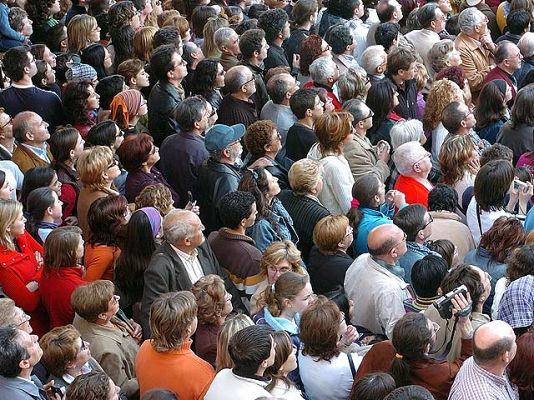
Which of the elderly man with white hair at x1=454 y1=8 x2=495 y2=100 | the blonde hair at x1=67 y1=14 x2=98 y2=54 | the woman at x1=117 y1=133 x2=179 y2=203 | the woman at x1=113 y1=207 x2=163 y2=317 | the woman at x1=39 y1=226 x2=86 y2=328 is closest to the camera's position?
the woman at x1=39 y1=226 x2=86 y2=328

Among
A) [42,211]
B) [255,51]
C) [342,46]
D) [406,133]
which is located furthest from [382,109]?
[42,211]

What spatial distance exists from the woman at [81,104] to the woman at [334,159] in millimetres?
1898

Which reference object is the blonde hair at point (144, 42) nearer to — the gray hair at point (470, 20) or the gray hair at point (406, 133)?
→ the gray hair at point (406, 133)

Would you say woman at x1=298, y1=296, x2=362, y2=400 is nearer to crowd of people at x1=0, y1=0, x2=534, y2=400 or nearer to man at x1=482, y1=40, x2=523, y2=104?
crowd of people at x1=0, y1=0, x2=534, y2=400

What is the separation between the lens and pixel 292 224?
713cm

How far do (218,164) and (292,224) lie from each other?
0.72m

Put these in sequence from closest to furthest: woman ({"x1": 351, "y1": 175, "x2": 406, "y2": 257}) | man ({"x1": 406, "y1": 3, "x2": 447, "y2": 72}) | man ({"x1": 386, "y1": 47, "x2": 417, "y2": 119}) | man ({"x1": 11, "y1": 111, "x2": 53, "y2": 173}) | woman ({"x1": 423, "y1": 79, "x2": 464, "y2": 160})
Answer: woman ({"x1": 351, "y1": 175, "x2": 406, "y2": 257}) → man ({"x1": 11, "y1": 111, "x2": 53, "y2": 173}) → woman ({"x1": 423, "y1": 79, "x2": 464, "y2": 160}) → man ({"x1": 386, "y1": 47, "x2": 417, "y2": 119}) → man ({"x1": 406, "y1": 3, "x2": 447, "y2": 72})

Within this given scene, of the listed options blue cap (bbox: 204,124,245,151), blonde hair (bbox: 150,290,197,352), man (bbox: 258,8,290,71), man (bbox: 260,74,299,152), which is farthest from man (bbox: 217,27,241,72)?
blonde hair (bbox: 150,290,197,352)

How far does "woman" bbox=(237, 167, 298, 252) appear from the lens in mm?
6938

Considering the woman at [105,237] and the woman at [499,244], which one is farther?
the woman at [105,237]

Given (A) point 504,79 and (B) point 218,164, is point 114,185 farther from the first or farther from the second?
(A) point 504,79

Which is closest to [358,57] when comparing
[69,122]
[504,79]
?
[504,79]

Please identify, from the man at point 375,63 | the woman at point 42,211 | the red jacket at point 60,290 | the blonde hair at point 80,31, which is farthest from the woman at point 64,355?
Answer: the blonde hair at point 80,31

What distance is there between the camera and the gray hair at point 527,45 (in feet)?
31.5
